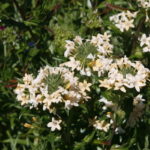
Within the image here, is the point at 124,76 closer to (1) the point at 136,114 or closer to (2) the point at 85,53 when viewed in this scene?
(2) the point at 85,53

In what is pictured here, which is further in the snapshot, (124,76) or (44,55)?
(44,55)

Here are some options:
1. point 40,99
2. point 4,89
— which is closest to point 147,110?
point 40,99

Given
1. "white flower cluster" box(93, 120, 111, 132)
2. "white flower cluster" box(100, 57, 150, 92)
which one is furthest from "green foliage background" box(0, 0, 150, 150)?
"white flower cluster" box(100, 57, 150, 92)

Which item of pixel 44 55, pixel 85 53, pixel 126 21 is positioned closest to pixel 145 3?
pixel 126 21

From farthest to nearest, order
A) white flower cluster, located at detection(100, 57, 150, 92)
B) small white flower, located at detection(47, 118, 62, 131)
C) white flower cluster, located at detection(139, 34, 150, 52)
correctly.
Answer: white flower cluster, located at detection(139, 34, 150, 52) < small white flower, located at detection(47, 118, 62, 131) < white flower cluster, located at detection(100, 57, 150, 92)

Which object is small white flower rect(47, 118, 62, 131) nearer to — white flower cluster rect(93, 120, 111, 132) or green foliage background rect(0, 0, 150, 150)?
green foliage background rect(0, 0, 150, 150)

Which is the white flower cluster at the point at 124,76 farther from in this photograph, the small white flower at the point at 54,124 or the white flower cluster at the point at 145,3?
the white flower cluster at the point at 145,3
